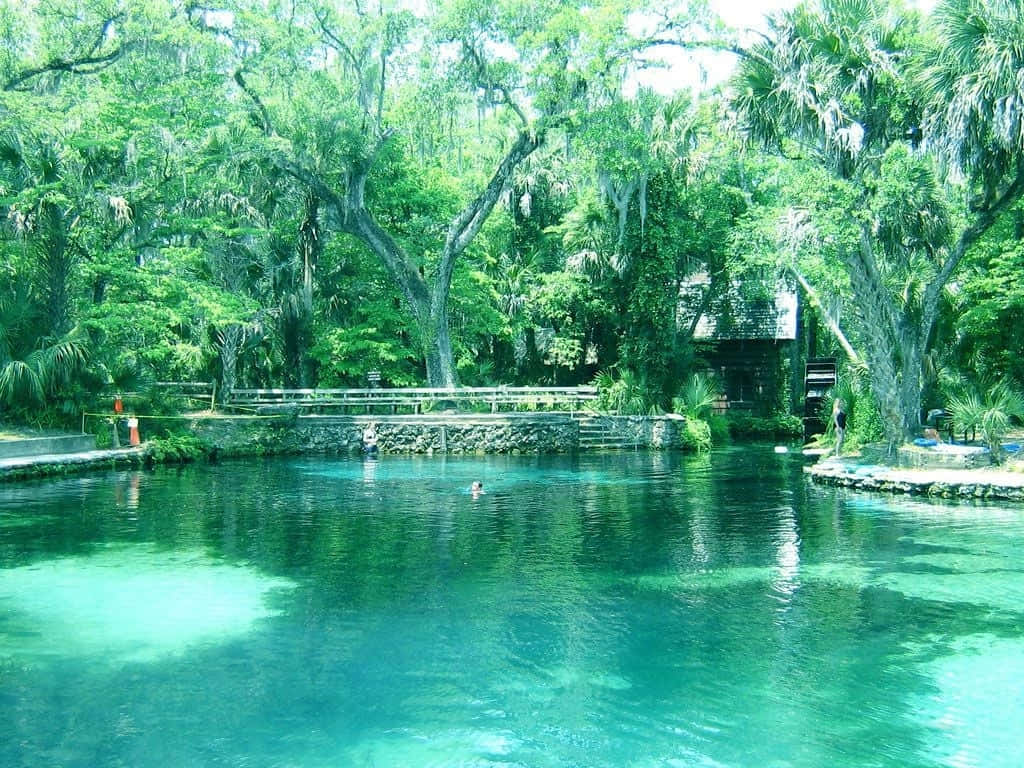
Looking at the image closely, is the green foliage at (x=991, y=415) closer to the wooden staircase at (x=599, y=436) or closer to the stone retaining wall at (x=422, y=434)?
the wooden staircase at (x=599, y=436)

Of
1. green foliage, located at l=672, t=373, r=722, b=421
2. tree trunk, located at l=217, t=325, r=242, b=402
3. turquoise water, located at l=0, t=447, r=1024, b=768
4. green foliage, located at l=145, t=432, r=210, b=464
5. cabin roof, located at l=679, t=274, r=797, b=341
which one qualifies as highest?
cabin roof, located at l=679, t=274, r=797, b=341

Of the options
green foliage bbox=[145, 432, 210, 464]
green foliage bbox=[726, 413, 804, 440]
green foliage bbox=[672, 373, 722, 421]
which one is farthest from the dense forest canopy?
green foliage bbox=[726, 413, 804, 440]

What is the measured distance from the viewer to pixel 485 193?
103 ft

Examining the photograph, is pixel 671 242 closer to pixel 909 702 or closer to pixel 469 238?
pixel 469 238

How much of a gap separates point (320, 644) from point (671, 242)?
27.3m

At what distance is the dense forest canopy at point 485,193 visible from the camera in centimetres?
2034

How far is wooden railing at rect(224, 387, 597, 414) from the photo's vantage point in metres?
31.2

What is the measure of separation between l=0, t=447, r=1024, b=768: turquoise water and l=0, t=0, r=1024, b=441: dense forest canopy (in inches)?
300

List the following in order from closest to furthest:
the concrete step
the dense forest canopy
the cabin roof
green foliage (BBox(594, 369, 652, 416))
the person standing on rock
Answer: the dense forest canopy → the concrete step → the person standing on rock → green foliage (BBox(594, 369, 652, 416)) → the cabin roof

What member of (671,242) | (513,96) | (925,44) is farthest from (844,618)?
(671,242)

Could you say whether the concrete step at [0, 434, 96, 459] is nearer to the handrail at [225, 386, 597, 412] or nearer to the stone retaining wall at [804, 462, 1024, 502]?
the handrail at [225, 386, 597, 412]

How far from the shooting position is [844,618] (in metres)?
10.1

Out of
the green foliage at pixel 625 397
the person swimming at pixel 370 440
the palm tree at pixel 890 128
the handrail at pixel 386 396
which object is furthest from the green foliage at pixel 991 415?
the person swimming at pixel 370 440

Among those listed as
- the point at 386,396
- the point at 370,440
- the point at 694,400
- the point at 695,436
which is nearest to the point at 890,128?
the point at 695,436
